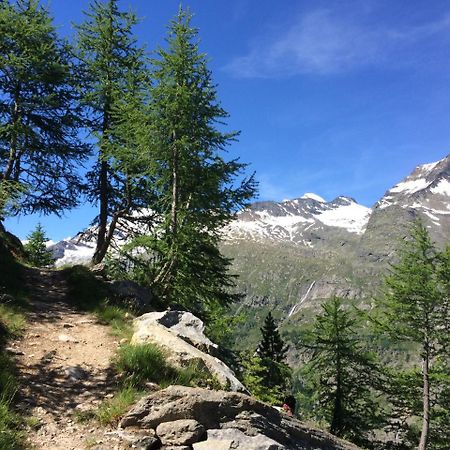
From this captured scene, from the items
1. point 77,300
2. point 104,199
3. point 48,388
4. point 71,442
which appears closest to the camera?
point 71,442

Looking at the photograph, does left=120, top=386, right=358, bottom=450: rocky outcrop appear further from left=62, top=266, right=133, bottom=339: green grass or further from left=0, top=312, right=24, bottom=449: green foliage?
left=62, top=266, right=133, bottom=339: green grass

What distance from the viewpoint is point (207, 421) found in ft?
20.4

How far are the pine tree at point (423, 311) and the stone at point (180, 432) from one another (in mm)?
19201

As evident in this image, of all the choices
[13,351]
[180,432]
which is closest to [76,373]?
[13,351]

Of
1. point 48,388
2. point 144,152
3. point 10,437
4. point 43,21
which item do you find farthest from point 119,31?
point 10,437

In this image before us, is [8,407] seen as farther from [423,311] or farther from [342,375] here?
[342,375]

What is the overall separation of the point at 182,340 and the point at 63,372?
2526mm

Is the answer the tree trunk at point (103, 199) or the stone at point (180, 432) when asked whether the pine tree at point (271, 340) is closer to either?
Result: the tree trunk at point (103, 199)

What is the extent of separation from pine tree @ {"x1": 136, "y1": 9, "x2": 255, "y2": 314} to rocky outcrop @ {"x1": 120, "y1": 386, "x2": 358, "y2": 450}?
23.3 feet

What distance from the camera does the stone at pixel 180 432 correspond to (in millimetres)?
5824

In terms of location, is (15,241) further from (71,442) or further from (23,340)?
(71,442)

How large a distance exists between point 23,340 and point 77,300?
3289 millimetres

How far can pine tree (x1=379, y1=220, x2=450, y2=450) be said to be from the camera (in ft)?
73.8

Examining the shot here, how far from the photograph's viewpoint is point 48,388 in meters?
6.91
